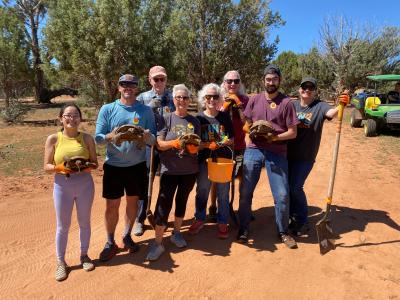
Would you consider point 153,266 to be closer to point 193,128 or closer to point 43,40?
point 193,128

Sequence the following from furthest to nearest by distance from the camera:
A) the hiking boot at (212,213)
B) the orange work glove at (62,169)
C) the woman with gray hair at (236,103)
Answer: the hiking boot at (212,213) → the woman with gray hair at (236,103) → the orange work glove at (62,169)

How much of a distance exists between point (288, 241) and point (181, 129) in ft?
5.78

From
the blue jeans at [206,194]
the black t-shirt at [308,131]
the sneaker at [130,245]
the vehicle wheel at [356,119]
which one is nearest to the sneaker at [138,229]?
the sneaker at [130,245]

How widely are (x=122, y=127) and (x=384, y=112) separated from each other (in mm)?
10439

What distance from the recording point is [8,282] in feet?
10.6

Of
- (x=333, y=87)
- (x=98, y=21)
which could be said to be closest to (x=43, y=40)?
(x=98, y=21)

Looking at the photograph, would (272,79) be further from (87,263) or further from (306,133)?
(87,263)

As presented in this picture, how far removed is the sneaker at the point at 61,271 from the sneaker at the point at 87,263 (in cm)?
16

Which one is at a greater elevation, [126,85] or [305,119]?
[126,85]

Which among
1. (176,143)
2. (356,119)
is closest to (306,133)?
(176,143)

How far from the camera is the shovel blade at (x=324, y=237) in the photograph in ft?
12.5

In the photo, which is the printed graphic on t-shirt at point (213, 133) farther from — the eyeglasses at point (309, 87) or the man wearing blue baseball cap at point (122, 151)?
the eyeglasses at point (309, 87)

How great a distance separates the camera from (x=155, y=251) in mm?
3650

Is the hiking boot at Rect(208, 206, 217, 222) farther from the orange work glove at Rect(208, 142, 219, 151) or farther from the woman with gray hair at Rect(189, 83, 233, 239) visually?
the orange work glove at Rect(208, 142, 219, 151)
